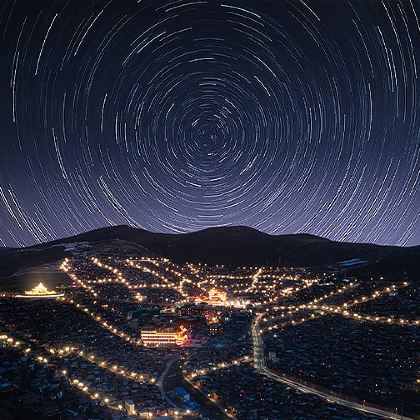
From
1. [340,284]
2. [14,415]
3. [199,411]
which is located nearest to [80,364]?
[199,411]

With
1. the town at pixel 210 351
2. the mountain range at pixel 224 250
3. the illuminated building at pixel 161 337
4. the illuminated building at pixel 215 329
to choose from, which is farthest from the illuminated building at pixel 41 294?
the mountain range at pixel 224 250

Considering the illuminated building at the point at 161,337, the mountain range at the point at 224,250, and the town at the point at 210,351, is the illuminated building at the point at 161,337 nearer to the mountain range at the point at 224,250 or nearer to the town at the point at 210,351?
the town at the point at 210,351

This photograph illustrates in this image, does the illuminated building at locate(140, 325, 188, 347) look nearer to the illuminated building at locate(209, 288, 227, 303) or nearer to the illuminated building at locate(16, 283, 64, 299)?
the illuminated building at locate(209, 288, 227, 303)

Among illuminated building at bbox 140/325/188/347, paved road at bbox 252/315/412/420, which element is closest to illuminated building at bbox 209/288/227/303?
illuminated building at bbox 140/325/188/347

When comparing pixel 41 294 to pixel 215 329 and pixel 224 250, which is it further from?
pixel 224 250

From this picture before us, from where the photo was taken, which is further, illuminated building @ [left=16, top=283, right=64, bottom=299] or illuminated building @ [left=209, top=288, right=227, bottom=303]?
illuminated building @ [left=209, top=288, right=227, bottom=303]
